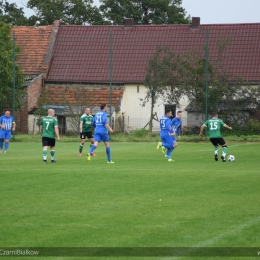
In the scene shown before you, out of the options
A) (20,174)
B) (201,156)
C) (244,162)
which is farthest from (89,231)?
(201,156)

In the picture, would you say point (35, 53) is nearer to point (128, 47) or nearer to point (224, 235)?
point (128, 47)

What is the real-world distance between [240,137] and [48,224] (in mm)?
28481

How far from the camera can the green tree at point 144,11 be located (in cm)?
7731

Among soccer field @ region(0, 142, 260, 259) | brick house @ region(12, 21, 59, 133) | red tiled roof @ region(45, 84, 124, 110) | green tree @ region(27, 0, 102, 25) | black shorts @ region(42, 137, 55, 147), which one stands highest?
green tree @ region(27, 0, 102, 25)

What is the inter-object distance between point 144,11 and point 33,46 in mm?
22698

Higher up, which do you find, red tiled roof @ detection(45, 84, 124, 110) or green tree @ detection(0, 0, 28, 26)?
green tree @ detection(0, 0, 28, 26)

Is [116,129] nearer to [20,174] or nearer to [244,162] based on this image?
[244,162]

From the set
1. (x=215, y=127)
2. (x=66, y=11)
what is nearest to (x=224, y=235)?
(x=215, y=127)

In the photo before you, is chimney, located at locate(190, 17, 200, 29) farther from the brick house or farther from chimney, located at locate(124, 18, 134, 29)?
the brick house

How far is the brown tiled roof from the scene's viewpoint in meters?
57.7

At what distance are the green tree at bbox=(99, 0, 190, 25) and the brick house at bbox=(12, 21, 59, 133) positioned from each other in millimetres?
17544

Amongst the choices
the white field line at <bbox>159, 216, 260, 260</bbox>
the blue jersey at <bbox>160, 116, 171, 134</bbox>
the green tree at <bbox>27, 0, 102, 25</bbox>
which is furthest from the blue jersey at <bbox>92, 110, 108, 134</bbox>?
the green tree at <bbox>27, 0, 102, 25</bbox>

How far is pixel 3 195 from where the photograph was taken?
14977mm

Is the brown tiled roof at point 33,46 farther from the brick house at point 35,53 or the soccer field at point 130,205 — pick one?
the soccer field at point 130,205
